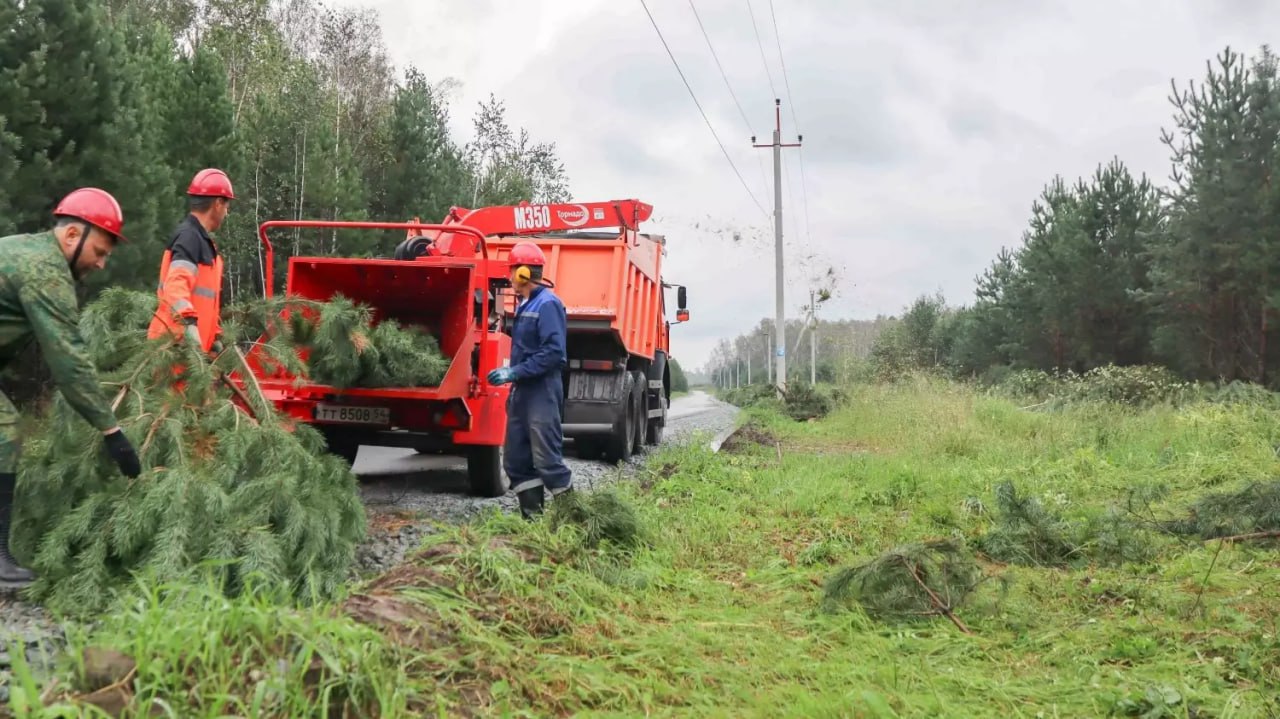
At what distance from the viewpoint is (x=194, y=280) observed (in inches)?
209

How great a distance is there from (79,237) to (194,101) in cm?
1427

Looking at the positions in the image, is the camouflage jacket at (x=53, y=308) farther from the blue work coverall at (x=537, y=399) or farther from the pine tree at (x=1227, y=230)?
the pine tree at (x=1227, y=230)

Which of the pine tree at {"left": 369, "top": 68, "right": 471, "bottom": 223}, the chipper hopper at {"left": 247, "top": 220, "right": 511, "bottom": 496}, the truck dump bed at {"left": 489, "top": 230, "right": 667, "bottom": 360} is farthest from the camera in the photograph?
the pine tree at {"left": 369, "top": 68, "right": 471, "bottom": 223}

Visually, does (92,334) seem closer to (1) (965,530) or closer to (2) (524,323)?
(2) (524,323)

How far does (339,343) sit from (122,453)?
2149 millimetres

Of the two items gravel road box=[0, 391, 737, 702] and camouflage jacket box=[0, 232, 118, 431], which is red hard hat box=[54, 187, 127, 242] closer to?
camouflage jacket box=[0, 232, 118, 431]

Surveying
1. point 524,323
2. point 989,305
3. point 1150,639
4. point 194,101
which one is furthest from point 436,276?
point 989,305

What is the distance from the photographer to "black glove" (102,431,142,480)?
3.90m

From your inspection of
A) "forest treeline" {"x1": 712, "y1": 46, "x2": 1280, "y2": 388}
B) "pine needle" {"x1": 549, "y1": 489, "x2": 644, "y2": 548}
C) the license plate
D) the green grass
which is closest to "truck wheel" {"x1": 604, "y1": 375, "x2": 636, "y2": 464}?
the green grass

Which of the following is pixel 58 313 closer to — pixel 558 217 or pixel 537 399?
pixel 537 399

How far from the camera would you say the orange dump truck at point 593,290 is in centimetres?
963

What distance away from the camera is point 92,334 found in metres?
4.85

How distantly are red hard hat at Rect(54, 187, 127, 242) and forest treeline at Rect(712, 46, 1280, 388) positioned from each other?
17858 millimetres

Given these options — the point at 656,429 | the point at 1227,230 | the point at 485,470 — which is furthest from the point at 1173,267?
the point at 485,470
